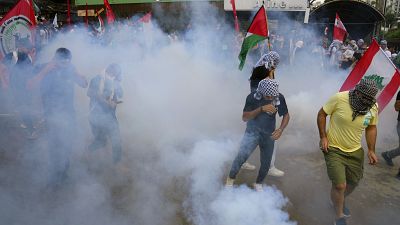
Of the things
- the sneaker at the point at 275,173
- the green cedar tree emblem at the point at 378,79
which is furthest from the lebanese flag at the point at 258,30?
the sneaker at the point at 275,173

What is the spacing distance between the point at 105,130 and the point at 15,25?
2288 millimetres

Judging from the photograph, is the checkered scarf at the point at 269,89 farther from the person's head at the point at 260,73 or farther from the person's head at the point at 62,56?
the person's head at the point at 62,56

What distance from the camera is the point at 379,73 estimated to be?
210 inches

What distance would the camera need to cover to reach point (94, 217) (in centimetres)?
339

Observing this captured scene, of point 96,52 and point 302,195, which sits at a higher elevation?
point 96,52

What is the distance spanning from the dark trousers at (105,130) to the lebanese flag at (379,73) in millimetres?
3301

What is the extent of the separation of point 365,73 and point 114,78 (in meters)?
3.52

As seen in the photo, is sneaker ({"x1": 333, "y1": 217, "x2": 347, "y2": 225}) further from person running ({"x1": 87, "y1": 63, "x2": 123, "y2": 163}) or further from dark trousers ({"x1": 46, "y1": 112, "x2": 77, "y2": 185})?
dark trousers ({"x1": 46, "y1": 112, "x2": 77, "y2": 185})

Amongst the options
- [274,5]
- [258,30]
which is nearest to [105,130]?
[258,30]

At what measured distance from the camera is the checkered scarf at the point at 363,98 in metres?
3.27

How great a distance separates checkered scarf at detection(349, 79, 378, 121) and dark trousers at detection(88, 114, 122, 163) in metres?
2.64

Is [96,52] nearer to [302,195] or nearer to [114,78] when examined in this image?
[114,78]

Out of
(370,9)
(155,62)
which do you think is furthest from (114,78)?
(370,9)

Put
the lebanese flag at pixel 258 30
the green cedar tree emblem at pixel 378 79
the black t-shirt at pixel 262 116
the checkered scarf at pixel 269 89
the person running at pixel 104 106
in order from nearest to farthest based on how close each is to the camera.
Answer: the checkered scarf at pixel 269 89
the black t-shirt at pixel 262 116
the person running at pixel 104 106
the green cedar tree emblem at pixel 378 79
the lebanese flag at pixel 258 30
